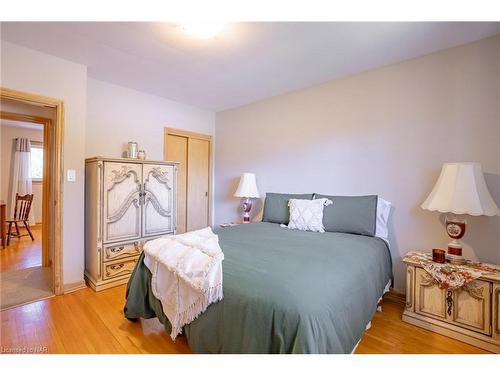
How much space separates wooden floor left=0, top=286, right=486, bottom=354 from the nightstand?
0.07 metres

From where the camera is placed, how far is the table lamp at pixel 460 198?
171 centimetres

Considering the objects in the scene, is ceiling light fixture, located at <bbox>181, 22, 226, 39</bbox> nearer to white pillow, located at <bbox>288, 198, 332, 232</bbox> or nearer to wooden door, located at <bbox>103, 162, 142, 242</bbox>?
wooden door, located at <bbox>103, 162, 142, 242</bbox>

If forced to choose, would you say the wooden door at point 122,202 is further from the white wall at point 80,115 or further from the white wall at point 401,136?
the white wall at point 401,136

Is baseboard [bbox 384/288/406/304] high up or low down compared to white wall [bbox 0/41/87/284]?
down

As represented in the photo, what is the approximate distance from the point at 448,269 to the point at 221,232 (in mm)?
1816

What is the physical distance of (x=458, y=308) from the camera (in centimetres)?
172

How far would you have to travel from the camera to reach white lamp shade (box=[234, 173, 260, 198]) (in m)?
3.34

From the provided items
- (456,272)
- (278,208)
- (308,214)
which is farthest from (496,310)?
(278,208)

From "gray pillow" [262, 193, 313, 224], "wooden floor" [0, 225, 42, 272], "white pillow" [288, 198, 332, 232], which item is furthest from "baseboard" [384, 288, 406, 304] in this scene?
"wooden floor" [0, 225, 42, 272]

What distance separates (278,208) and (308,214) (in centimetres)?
48

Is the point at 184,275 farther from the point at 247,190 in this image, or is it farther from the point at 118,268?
the point at 247,190

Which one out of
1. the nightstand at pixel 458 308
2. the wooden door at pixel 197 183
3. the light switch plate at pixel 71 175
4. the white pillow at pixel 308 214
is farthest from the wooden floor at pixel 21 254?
the nightstand at pixel 458 308

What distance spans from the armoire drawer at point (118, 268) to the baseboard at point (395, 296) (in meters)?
2.75

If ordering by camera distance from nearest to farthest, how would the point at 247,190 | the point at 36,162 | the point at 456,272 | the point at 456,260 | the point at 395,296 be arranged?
the point at 456,272
the point at 456,260
the point at 395,296
the point at 247,190
the point at 36,162
